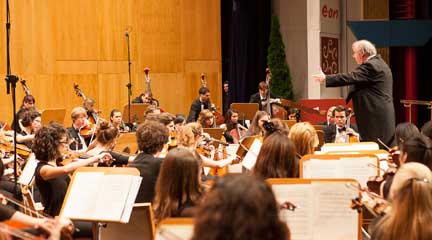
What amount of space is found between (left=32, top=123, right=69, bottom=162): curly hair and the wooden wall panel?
791 cm

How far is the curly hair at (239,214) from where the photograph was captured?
2.29 metres

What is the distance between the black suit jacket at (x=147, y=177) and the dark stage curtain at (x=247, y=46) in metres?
10.8

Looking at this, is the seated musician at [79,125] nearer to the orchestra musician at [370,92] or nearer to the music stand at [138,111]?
the music stand at [138,111]

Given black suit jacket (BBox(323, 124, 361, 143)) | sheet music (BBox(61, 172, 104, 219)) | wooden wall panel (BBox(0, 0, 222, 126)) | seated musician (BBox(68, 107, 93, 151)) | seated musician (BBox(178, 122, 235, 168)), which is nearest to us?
sheet music (BBox(61, 172, 104, 219))

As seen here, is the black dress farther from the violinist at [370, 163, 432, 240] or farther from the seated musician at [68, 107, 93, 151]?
the seated musician at [68, 107, 93, 151]

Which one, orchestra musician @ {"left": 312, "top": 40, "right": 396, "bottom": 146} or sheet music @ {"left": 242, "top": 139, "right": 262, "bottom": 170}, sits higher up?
orchestra musician @ {"left": 312, "top": 40, "right": 396, "bottom": 146}

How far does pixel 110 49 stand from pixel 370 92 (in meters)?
8.27

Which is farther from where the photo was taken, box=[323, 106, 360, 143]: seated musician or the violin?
box=[323, 106, 360, 143]: seated musician

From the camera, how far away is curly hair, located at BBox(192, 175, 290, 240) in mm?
2287

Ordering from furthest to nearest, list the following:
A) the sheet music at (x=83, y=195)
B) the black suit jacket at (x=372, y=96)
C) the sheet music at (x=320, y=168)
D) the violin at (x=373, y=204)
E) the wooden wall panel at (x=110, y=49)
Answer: the wooden wall panel at (x=110, y=49), the black suit jacket at (x=372, y=96), the sheet music at (x=320, y=168), the sheet music at (x=83, y=195), the violin at (x=373, y=204)

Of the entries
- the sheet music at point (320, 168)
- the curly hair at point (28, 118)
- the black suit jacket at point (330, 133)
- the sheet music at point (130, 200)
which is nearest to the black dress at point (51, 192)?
the sheet music at point (130, 200)

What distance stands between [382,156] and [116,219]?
7.64ft

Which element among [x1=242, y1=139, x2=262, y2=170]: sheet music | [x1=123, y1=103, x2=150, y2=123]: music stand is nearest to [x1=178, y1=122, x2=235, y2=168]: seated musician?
[x1=242, y1=139, x2=262, y2=170]: sheet music

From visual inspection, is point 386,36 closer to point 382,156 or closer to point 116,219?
point 382,156
